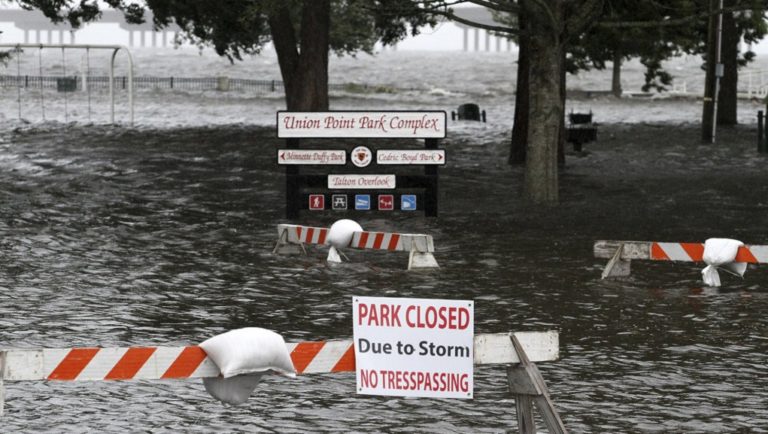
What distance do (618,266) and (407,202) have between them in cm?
625

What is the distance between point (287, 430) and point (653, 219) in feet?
42.9

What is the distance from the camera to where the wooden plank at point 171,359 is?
703 centimetres

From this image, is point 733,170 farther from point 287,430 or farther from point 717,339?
point 287,430

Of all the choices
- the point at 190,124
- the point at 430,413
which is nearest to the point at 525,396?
the point at 430,413

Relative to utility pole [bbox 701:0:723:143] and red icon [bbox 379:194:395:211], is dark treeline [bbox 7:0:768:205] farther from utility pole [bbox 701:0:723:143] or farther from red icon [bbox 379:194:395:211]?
red icon [bbox 379:194:395:211]

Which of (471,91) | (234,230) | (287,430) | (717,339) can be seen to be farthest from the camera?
(471,91)

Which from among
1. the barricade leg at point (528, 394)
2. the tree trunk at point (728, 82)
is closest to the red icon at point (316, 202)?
the barricade leg at point (528, 394)

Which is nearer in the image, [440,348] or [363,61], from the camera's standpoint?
[440,348]

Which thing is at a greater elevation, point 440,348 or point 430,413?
point 440,348

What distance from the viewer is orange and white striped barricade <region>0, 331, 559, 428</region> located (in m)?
7.03

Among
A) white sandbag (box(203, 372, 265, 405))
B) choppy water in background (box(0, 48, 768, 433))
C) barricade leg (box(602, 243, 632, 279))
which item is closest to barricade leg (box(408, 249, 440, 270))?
choppy water in background (box(0, 48, 768, 433))

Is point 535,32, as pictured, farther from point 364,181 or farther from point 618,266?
point 618,266

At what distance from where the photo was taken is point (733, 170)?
28.4 m

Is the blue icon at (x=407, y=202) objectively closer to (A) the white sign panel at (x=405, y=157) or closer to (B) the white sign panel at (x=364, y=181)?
(B) the white sign panel at (x=364, y=181)
